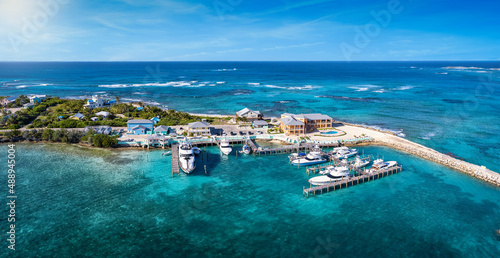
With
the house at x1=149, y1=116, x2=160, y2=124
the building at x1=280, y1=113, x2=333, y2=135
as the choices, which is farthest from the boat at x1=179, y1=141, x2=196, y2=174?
the building at x1=280, y1=113, x2=333, y2=135

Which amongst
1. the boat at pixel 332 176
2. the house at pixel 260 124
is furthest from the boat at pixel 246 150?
the house at pixel 260 124

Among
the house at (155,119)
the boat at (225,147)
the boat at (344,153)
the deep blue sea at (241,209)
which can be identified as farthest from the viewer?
the house at (155,119)

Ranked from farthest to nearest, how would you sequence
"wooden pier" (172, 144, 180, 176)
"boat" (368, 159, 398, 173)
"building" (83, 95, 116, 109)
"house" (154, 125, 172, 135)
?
"building" (83, 95, 116, 109), "house" (154, 125, 172, 135), "boat" (368, 159, 398, 173), "wooden pier" (172, 144, 180, 176)

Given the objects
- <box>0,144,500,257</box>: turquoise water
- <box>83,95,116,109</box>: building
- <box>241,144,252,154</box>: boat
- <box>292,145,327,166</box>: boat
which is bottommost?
<box>0,144,500,257</box>: turquoise water

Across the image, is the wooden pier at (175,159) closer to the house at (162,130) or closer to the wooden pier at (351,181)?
the house at (162,130)

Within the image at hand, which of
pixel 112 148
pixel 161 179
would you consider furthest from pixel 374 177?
pixel 112 148

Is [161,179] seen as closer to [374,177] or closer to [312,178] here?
[312,178]

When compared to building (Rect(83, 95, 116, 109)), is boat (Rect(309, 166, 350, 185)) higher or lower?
lower

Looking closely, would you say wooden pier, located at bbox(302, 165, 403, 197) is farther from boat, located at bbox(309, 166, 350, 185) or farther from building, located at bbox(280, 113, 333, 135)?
building, located at bbox(280, 113, 333, 135)
